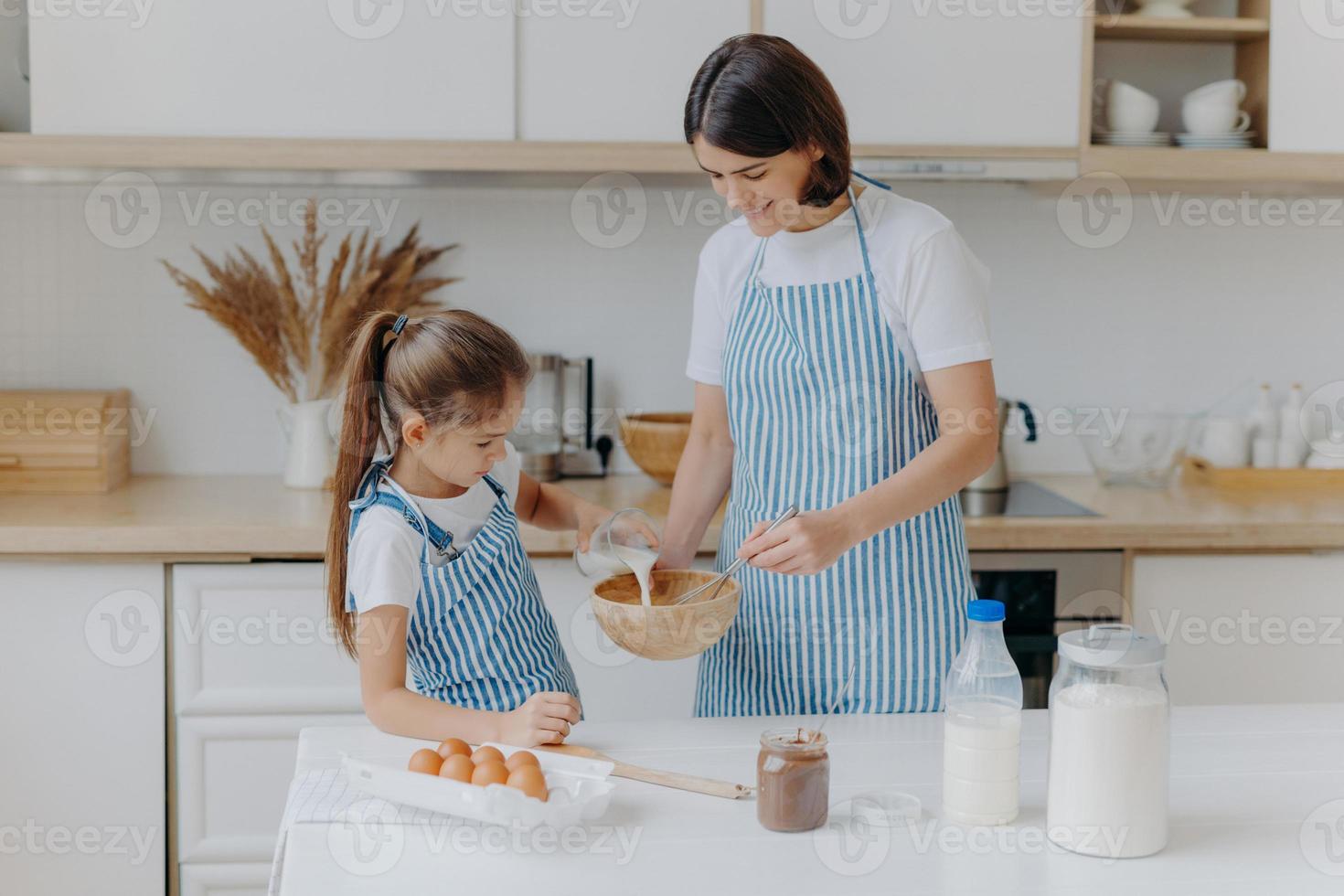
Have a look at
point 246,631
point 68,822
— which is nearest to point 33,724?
point 68,822

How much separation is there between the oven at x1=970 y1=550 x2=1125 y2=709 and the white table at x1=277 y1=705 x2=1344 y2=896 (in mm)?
931

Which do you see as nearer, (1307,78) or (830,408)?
(830,408)

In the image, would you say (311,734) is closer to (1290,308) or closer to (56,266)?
(56,266)

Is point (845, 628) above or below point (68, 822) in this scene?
above

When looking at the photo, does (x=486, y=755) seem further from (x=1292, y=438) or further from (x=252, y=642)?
(x=1292, y=438)

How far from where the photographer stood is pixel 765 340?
173cm

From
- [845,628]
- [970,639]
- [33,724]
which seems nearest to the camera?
[970,639]

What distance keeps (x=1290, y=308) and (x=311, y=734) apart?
2.37 metres

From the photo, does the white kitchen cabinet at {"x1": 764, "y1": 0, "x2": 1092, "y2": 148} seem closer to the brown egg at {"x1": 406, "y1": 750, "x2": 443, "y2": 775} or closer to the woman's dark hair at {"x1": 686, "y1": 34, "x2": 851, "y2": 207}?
the woman's dark hair at {"x1": 686, "y1": 34, "x2": 851, "y2": 207}

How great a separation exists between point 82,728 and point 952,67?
1.90 m

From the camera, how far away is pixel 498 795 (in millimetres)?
1100

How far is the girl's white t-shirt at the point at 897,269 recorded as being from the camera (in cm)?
158

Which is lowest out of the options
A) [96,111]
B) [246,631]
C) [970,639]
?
[246,631]

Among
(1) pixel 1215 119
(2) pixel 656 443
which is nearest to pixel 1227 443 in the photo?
(1) pixel 1215 119
